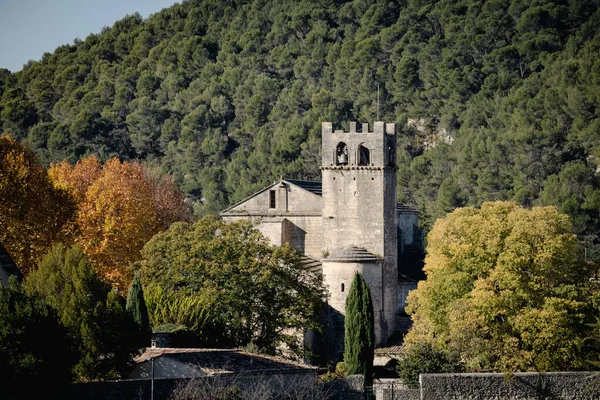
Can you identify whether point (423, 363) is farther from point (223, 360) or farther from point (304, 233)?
point (304, 233)

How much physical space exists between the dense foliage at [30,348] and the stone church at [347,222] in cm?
1991

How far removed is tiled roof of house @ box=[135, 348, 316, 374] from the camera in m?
37.6

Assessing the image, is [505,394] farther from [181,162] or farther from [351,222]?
[181,162]

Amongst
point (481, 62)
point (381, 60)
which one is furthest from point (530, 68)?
point (381, 60)

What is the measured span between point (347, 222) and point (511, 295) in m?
13.3

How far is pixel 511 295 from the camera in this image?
42031mm

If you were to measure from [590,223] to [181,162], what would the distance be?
45802mm

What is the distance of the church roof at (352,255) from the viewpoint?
169ft

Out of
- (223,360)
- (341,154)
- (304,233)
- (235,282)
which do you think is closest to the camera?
(223,360)

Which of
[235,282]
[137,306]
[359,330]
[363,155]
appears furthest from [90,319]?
[363,155]

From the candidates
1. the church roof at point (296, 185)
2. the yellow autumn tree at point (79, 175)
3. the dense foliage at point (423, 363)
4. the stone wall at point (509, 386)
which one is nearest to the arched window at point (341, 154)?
the church roof at point (296, 185)

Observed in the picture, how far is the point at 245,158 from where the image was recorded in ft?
340

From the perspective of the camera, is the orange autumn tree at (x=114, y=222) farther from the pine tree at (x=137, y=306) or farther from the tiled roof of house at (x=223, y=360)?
the tiled roof of house at (x=223, y=360)

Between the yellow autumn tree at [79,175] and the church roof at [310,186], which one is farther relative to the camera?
the yellow autumn tree at [79,175]
